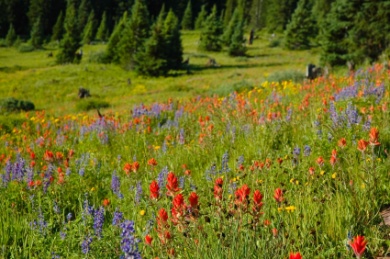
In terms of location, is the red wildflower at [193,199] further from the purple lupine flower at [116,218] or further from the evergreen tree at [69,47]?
the evergreen tree at [69,47]

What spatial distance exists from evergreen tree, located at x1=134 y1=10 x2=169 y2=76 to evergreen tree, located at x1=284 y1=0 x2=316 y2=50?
986 inches

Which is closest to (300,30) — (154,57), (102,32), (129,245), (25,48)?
(154,57)

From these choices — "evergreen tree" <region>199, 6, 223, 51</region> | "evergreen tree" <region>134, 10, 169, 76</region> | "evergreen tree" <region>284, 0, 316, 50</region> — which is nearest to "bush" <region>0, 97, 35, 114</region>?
"evergreen tree" <region>134, 10, 169, 76</region>

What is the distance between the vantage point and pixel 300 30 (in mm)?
52375

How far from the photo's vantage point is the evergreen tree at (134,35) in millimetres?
37656

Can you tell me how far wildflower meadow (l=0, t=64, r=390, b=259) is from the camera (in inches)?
77.9

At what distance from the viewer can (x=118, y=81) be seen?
3116 cm

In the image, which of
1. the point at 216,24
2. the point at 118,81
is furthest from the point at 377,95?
the point at 216,24

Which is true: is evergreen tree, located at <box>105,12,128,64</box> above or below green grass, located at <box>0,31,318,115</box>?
above

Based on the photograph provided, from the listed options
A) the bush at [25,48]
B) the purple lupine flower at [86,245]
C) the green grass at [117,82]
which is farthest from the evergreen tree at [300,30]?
the purple lupine flower at [86,245]

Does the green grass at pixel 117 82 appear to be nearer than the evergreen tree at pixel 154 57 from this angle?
Yes

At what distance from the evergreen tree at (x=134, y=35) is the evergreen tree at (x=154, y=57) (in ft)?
8.65

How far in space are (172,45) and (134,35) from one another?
4.84m

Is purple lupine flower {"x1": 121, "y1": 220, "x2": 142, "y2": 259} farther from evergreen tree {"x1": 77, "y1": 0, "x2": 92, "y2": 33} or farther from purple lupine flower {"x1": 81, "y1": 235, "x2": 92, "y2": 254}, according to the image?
evergreen tree {"x1": 77, "y1": 0, "x2": 92, "y2": 33}
